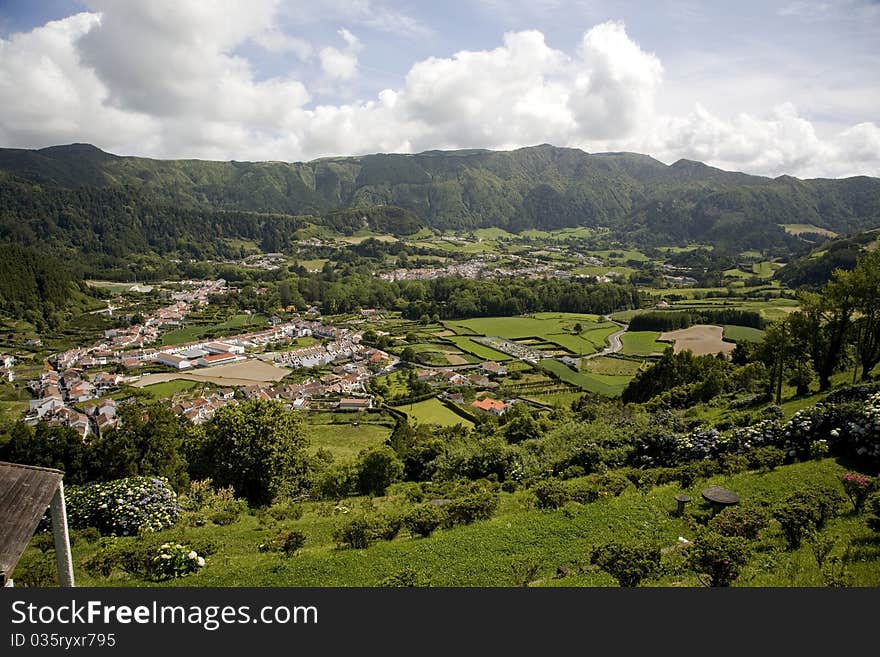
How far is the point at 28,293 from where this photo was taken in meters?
89.8

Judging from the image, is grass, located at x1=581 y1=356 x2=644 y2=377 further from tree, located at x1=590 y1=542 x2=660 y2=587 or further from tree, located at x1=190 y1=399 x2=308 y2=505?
tree, located at x1=590 y1=542 x2=660 y2=587

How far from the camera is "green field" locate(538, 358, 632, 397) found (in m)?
52.3

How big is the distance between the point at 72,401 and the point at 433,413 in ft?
125

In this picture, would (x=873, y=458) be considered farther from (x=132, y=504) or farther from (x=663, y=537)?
(x=132, y=504)

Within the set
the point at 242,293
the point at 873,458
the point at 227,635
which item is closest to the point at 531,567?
the point at 227,635

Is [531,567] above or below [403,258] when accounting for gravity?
below

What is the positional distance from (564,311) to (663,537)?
94110mm

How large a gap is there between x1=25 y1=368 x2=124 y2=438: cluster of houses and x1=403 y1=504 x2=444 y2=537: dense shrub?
37.5 m

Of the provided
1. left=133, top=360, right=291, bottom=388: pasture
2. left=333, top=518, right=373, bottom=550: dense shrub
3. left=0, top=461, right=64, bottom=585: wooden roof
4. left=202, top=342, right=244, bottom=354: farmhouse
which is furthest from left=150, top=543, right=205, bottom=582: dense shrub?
left=202, top=342, right=244, bottom=354: farmhouse

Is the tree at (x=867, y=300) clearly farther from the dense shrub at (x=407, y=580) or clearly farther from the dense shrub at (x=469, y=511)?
the dense shrub at (x=407, y=580)

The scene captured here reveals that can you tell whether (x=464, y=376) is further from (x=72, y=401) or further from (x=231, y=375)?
(x=72, y=401)

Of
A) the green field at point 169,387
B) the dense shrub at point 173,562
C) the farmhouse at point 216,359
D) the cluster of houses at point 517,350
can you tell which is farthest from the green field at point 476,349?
the dense shrub at point 173,562

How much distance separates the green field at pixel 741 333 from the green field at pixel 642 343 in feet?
29.3

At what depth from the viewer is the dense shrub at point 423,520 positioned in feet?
35.9
